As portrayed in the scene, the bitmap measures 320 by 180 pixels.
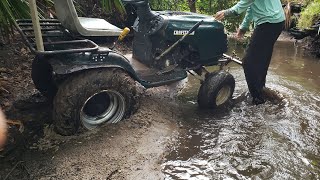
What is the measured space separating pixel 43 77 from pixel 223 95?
2429mm

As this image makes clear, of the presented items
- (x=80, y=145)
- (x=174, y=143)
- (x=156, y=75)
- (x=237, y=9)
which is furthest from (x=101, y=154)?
(x=237, y=9)

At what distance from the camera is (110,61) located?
331 cm

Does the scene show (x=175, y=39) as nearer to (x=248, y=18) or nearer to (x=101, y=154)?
(x=248, y=18)

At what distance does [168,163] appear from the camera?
3.15m

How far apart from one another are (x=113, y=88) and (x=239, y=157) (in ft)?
4.80

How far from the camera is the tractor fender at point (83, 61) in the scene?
2982 mm

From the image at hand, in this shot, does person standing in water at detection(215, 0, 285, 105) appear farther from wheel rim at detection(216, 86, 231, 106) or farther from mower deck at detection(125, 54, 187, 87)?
mower deck at detection(125, 54, 187, 87)

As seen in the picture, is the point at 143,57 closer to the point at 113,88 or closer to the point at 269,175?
the point at 113,88

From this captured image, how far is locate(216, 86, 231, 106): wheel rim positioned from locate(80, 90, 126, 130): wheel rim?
1.60 metres

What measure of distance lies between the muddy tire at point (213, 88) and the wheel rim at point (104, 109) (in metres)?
1.30

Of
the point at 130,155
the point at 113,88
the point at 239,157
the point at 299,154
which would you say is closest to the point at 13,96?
the point at 113,88

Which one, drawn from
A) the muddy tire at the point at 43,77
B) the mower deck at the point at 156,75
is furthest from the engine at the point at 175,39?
the muddy tire at the point at 43,77

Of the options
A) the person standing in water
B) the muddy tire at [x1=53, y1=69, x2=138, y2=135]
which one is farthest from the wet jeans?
the muddy tire at [x1=53, y1=69, x2=138, y2=135]

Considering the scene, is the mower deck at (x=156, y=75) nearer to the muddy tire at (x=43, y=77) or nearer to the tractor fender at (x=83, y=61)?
the tractor fender at (x=83, y=61)
